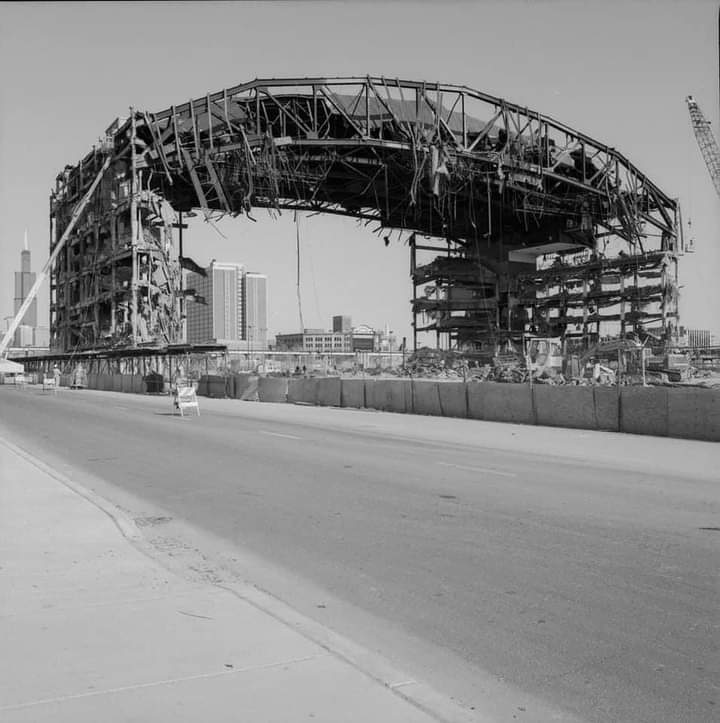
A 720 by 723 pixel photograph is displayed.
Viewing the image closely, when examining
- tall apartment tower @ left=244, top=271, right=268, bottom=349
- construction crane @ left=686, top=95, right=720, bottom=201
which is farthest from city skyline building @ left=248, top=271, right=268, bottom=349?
construction crane @ left=686, top=95, right=720, bottom=201

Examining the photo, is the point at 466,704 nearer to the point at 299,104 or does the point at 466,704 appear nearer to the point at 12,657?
the point at 12,657

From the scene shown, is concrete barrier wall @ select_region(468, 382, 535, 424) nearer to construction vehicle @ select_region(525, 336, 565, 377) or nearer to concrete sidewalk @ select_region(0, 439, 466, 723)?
construction vehicle @ select_region(525, 336, 565, 377)

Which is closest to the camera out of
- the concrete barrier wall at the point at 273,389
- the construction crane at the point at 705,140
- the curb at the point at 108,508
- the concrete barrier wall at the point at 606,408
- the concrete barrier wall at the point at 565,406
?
the curb at the point at 108,508

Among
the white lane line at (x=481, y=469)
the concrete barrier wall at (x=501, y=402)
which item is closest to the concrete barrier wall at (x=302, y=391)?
the concrete barrier wall at (x=501, y=402)

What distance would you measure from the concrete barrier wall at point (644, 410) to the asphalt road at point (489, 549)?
121 inches

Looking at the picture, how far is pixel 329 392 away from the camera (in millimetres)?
38688

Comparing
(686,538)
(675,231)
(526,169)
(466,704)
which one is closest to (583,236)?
(675,231)

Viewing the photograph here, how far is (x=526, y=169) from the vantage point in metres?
60.1

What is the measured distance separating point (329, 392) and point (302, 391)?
282cm

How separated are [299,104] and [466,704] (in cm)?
Result: 5523

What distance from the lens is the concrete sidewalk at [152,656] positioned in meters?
4.42

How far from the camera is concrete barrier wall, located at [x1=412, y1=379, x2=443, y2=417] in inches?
1221

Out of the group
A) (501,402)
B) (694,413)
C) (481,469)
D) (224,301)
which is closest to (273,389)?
(501,402)

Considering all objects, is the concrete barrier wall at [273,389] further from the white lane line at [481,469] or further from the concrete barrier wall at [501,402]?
the white lane line at [481,469]
